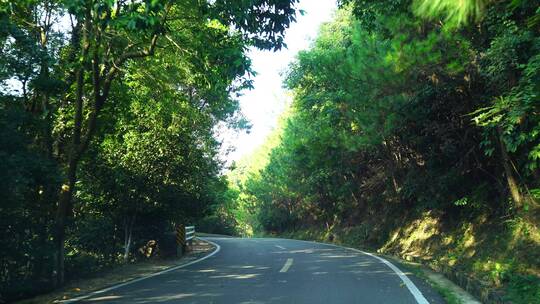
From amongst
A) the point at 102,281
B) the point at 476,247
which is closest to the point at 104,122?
the point at 102,281

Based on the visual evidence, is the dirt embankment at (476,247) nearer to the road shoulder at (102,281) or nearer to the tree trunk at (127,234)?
the road shoulder at (102,281)

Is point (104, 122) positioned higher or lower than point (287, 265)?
higher

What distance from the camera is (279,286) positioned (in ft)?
29.5

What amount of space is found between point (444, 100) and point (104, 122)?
916 cm

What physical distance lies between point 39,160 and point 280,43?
16.8 feet

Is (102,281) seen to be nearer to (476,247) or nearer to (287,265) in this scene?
(287,265)

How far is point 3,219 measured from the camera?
839 cm

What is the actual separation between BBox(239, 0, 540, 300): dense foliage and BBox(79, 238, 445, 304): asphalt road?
131 inches

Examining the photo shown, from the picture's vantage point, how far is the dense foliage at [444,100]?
7410 millimetres

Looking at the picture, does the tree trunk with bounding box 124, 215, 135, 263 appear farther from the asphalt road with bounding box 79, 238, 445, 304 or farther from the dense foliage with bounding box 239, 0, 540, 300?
the dense foliage with bounding box 239, 0, 540, 300

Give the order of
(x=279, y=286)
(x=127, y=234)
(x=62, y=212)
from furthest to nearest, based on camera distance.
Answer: (x=127, y=234) < (x=62, y=212) < (x=279, y=286)

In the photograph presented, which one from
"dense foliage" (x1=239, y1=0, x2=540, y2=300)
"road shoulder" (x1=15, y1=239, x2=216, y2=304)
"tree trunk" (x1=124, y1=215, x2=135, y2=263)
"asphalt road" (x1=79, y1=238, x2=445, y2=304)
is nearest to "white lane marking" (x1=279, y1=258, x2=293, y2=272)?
"asphalt road" (x1=79, y1=238, x2=445, y2=304)

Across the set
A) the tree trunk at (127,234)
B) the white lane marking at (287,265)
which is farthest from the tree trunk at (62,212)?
the white lane marking at (287,265)

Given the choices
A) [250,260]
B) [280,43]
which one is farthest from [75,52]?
[250,260]
